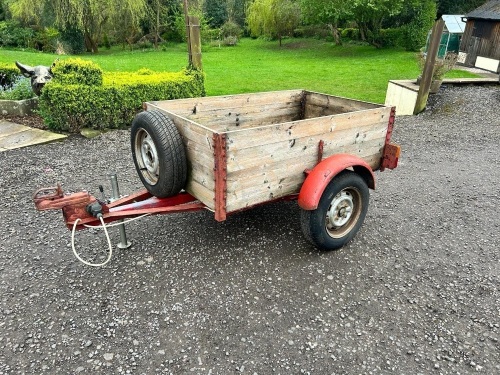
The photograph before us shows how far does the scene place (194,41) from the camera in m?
8.81

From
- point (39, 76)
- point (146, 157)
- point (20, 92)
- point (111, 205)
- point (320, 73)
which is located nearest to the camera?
point (111, 205)

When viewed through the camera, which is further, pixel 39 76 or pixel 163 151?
pixel 39 76

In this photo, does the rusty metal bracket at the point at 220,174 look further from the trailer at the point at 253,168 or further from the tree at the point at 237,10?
the tree at the point at 237,10

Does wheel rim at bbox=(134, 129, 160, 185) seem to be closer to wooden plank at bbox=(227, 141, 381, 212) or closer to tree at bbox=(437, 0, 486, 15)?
wooden plank at bbox=(227, 141, 381, 212)

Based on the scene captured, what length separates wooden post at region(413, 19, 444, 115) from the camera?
30.5 ft

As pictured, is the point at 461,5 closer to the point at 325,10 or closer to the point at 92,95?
the point at 325,10

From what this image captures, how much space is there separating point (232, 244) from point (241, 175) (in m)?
1.24

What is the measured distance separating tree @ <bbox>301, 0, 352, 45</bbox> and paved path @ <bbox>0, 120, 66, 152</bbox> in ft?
74.7

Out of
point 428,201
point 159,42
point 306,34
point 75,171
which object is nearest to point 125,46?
point 159,42

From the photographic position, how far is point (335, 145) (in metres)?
3.76

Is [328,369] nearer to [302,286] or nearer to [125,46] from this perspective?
[302,286]

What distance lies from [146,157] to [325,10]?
25794 mm


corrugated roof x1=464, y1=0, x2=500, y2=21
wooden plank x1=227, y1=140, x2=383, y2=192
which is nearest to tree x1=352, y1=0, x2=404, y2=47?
corrugated roof x1=464, y1=0, x2=500, y2=21

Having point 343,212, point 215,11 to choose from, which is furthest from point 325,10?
point 343,212
